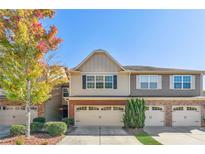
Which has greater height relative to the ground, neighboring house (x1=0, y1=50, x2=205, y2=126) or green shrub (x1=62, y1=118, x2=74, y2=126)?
neighboring house (x1=0, y1=50, x2=205, y2=126)

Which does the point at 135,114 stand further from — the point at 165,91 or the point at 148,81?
the point at 165,91

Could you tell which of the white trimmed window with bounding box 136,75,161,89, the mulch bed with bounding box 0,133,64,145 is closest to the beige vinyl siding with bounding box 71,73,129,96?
the white trimmed window with bounding box 136,75,161,89

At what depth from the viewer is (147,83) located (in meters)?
19.3

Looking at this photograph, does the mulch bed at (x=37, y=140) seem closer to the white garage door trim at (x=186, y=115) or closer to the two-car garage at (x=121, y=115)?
the two-car garage at (x=121, y=115)

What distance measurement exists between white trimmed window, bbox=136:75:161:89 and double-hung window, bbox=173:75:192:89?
1349mm

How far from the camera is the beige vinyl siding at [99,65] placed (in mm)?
18969

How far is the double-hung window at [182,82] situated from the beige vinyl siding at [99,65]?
15.9ft

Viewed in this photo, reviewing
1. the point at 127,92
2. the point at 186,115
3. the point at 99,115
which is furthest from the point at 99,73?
the point at 186,115

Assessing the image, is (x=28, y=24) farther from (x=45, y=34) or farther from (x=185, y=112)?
(x=185, y=112)

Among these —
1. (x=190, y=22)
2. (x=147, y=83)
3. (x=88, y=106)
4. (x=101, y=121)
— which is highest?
(x=190, y=22)

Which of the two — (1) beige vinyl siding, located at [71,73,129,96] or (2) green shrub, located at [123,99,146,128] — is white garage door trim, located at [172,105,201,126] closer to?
(2) green shrub, located at [123,99,146,128]

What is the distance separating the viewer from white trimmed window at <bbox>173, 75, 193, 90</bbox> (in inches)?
759
